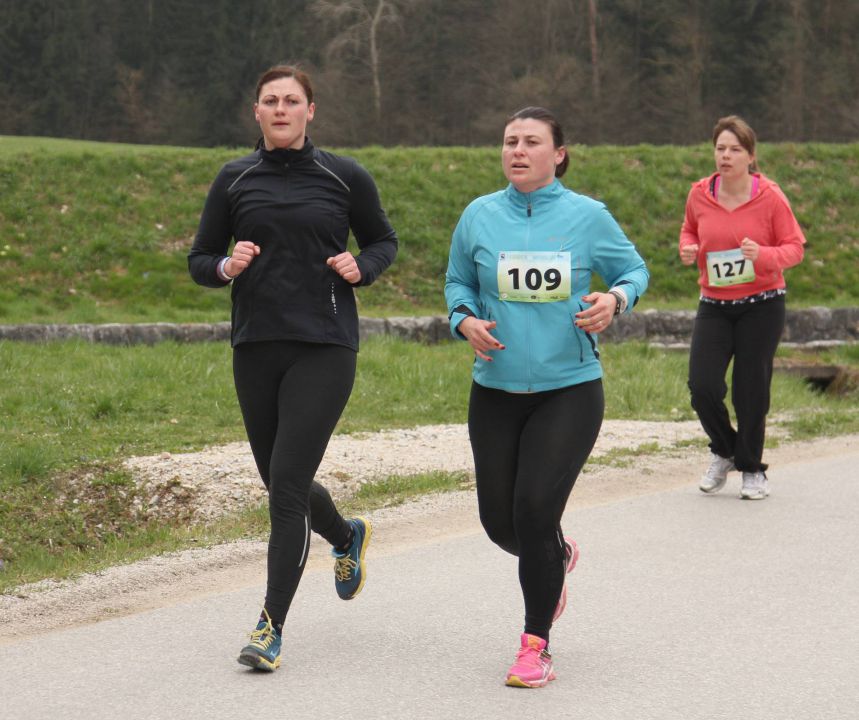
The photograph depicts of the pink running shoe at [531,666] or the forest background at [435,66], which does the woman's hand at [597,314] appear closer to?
the pink running shoe at [531,666]

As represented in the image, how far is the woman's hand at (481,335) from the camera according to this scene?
4.90 m

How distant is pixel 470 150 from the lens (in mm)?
25141

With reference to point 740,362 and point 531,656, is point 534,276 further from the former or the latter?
point 740,362

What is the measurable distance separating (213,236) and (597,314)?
1.52 meters

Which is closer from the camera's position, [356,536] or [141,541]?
[356,536]

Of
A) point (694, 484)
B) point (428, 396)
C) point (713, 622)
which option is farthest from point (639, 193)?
point (713, 622)

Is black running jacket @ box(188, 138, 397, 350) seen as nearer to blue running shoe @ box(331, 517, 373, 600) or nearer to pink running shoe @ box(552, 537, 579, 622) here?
blue running shoe @ box(331, 517, 373, 600)

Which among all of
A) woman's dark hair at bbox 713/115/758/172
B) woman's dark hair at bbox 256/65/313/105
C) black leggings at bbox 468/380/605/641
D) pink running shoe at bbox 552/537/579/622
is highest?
woman's dark hair at bbox 256/65/313/105

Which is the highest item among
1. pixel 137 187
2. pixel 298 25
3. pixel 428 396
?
pixel 298 25

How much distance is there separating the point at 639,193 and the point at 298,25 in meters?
39.8

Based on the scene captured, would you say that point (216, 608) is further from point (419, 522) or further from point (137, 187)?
point (137, 187)

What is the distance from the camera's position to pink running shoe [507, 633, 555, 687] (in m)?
4.86

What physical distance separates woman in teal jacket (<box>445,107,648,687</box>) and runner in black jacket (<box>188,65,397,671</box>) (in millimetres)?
461

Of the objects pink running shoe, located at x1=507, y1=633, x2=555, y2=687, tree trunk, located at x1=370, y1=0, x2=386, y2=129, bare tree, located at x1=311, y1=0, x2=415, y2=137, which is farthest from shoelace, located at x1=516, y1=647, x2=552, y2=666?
tree trunk, located at x1=370, y1=0, x2=386, y2=129
